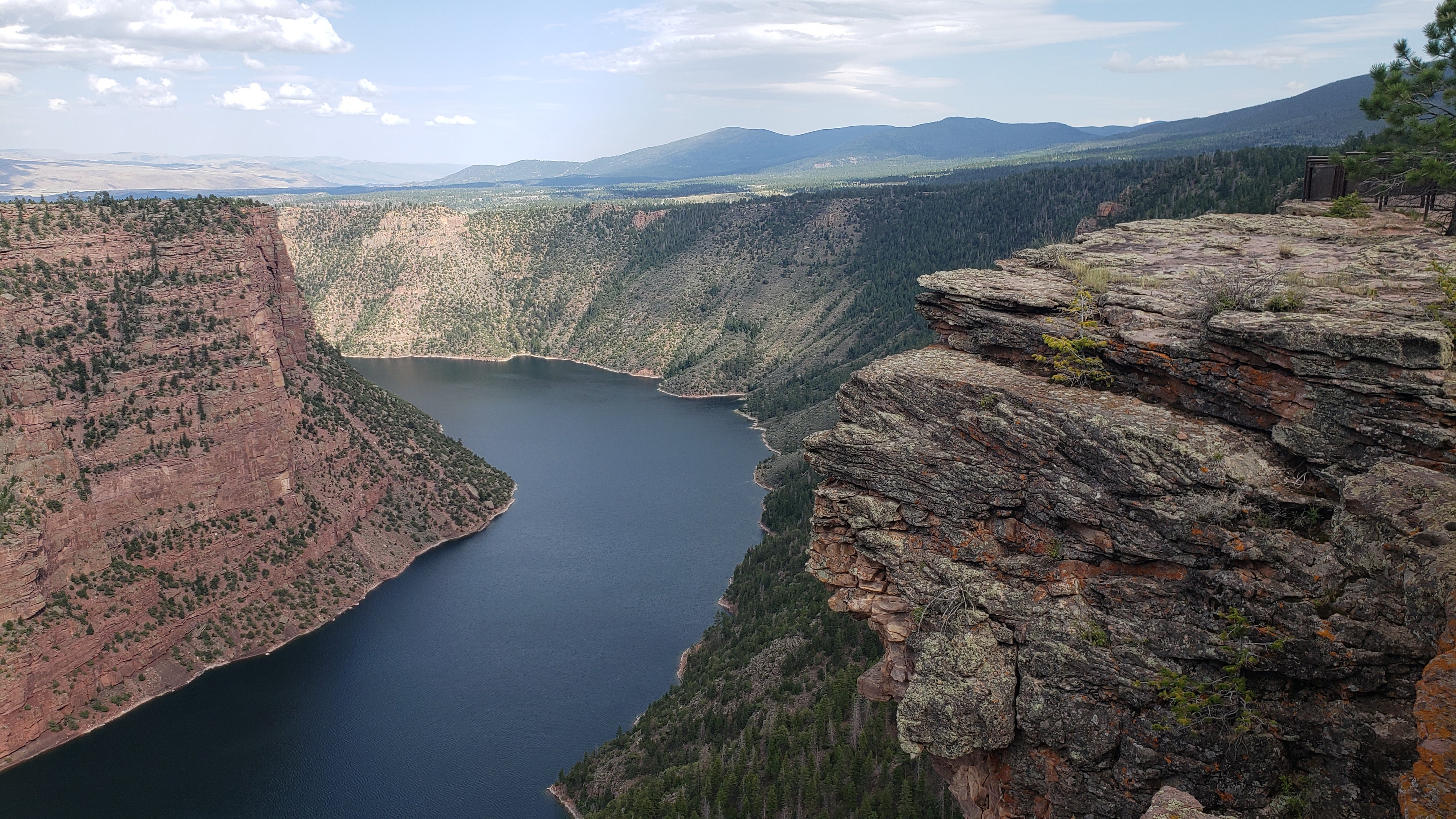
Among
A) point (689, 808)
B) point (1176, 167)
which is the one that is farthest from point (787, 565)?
point (1176, 167)

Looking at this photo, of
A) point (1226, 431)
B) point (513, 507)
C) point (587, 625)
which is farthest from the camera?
point (513, 507)

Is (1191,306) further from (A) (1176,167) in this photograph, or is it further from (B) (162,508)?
(A) (1176,167)

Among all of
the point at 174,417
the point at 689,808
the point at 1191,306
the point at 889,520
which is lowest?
the point at 689,808

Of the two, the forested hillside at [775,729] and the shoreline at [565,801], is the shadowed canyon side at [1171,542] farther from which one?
the shoreline at [565,801]

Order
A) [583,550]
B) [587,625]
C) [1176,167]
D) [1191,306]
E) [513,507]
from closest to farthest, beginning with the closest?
[1191,306] < [587,625] < [583,550] < [513,507] < [1176,167]

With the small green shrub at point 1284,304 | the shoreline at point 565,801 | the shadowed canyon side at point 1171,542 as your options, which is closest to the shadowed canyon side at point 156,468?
the shoreline at point 565,801

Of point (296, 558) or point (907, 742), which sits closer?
point (907, 742)
